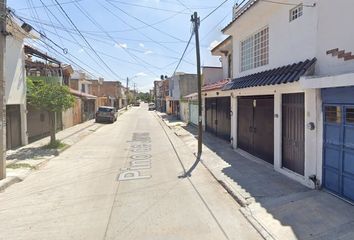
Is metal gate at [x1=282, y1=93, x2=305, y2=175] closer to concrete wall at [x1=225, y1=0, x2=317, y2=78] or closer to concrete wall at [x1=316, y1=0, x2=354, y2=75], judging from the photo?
concrete wall at [x1=225, y1=0, x2=317, y2=78]

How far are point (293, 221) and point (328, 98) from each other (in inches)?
119

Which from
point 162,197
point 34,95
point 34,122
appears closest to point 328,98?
point 162,197

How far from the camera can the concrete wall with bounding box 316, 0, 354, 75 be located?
267 inches

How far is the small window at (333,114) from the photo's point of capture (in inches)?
280

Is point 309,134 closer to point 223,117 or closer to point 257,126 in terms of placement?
point 257,126

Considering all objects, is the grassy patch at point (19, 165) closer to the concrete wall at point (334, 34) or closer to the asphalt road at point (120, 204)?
the asphalt road at point (120, 204)

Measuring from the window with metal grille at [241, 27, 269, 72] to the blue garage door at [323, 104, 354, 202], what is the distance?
462 centimetres

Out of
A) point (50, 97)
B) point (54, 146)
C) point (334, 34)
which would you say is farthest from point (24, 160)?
point (334, 34)

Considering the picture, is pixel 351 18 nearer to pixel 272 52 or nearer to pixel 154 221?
pixel 272 52

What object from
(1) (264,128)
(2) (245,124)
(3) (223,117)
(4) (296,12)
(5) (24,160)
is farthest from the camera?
(3) (223,117)

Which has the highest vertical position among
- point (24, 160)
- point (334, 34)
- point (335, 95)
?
point (334, 34)

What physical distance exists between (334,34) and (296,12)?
2.34 metres

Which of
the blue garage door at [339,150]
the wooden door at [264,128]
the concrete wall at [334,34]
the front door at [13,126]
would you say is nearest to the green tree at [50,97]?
the front door at [13,126]

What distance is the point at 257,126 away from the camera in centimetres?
1223
